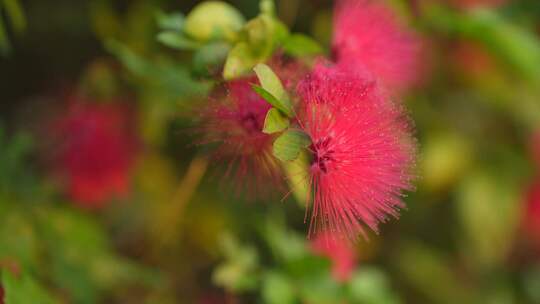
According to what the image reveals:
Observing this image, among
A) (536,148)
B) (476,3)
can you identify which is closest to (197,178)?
(476,3)

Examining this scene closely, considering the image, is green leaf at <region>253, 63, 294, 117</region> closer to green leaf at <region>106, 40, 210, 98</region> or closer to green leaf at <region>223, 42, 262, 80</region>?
green leaf at <region>223, 42, 262, 80</region>

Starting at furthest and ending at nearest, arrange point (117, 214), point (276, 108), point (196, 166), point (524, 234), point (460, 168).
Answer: point (524, 234) < point (460, 168) < point (117, 214) < point (196, 166) < point (276, 108)

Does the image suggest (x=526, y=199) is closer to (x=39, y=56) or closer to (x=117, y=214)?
(x=117, y=214)

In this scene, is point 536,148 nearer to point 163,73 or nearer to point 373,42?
point 373,42

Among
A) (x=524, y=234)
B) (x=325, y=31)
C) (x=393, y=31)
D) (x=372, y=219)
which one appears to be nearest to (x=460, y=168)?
(x=524, y=234)

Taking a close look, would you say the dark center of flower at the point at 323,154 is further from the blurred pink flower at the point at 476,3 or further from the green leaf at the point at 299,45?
the blurred pink flower at the point at 476,3

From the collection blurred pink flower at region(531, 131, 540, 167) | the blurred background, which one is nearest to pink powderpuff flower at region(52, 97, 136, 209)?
the blurred background
